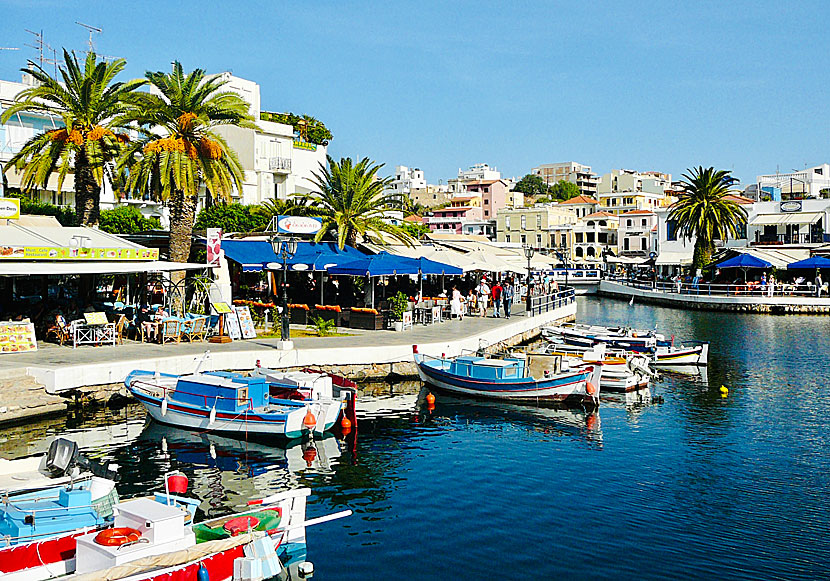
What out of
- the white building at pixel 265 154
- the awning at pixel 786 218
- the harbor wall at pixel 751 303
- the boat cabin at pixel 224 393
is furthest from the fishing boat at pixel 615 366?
the awning at pixel 786 218

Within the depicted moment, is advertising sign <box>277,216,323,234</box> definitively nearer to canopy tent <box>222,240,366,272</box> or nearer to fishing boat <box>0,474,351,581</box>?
canopy tent <box>222,240,366,272</box>

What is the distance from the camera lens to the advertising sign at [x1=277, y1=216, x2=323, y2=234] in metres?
38.8

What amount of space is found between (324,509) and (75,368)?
1109cm

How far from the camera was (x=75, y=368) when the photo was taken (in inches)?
916

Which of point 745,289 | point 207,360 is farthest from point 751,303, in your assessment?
point 207,360

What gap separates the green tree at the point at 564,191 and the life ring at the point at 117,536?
558 feet

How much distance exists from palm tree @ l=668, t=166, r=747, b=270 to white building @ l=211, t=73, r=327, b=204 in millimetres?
34363

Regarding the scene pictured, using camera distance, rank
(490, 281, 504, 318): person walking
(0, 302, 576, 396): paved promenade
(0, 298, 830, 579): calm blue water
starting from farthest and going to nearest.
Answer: (490, 281, 504, 318): person walking, (0, 302, 576, 396): paved promenade, (0, 298, 830, 579): calm blue water

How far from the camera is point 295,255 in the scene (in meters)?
37.9

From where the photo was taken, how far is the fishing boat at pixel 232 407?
68.8 ft

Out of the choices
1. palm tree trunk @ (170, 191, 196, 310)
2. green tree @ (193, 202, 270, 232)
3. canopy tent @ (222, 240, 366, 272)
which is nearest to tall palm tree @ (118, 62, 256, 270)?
palm tree trunk @ (170, 191, 196, 310)

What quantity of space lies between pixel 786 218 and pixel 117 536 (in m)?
78.7

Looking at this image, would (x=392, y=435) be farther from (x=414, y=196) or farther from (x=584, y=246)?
(x=414, y=196)

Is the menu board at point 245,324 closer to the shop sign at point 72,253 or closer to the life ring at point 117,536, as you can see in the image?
the shop sign at point 72,253
